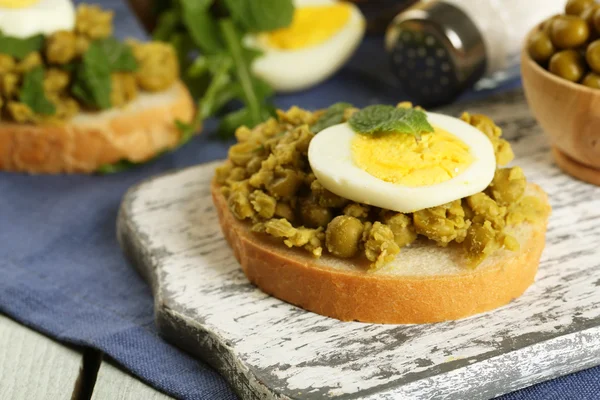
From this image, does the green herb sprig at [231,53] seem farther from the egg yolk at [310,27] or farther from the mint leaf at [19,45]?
the mint leaf at [19,45]

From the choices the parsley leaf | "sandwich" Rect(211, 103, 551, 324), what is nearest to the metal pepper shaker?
the parsley leaf

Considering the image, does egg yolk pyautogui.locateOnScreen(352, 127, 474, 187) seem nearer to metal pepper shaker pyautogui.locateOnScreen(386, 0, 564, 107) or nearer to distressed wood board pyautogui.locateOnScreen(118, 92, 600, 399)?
distressed wood board pyautogui.locateOnScreen(118, 92, 600, 399)

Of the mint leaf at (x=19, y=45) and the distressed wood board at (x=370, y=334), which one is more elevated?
the mint leaf at (x=19, y=45)

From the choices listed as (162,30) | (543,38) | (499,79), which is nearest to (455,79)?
(499,79)

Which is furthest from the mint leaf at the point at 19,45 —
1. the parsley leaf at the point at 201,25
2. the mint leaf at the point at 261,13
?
the mint leaf at the point at 261,13

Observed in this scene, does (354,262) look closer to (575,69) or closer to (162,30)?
(575,69)
